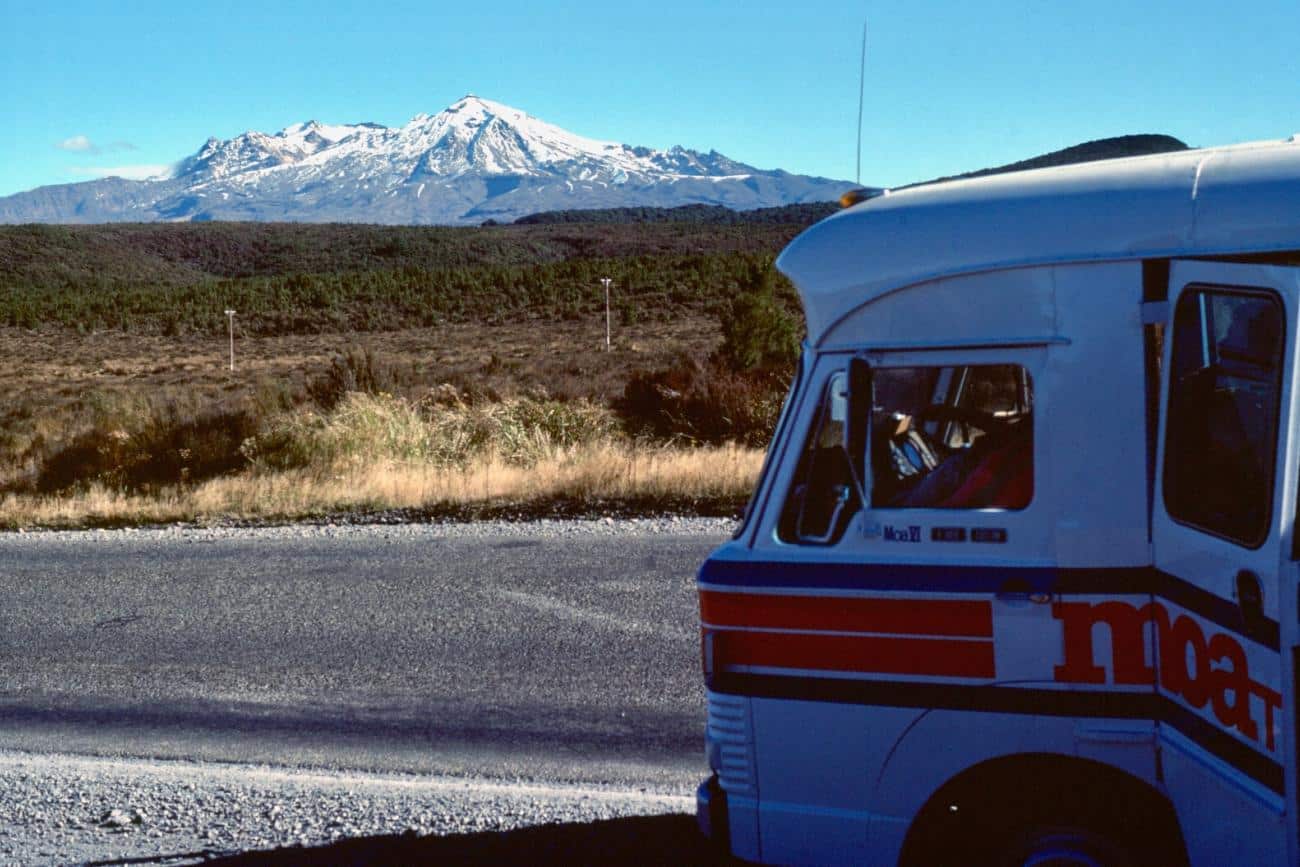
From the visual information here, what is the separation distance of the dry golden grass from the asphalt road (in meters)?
1.68

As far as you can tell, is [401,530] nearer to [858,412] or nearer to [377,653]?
[377,653]

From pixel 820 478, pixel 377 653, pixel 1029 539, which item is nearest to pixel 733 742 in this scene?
pixel 820 478

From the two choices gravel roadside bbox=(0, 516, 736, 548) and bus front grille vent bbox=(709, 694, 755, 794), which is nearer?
bus front grille vent bbox=(709, 694, 755, 794)

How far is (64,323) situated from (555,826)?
6460 centimetres

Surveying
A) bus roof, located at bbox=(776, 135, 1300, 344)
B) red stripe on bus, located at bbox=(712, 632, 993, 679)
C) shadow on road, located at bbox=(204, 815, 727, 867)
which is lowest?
shadow on road, located at bbox=(204, 815, 727, 867)

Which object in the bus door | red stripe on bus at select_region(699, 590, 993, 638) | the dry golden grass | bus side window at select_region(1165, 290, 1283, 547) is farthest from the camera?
the dry golden grass

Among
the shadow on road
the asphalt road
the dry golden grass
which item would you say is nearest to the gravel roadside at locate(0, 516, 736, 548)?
the asphalt road

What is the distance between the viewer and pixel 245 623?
360 inches

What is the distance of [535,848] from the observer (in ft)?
17.1

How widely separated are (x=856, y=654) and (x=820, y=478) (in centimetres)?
53

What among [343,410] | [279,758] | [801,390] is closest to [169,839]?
[279,758]

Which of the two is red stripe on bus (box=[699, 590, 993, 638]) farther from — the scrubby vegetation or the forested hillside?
the forested hillside

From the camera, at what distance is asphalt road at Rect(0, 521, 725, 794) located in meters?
6.67

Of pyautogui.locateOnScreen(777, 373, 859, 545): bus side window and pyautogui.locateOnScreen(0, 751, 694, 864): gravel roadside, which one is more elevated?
pyautogui.locateOnScreen(777, 373, 859, 545): bus side window
